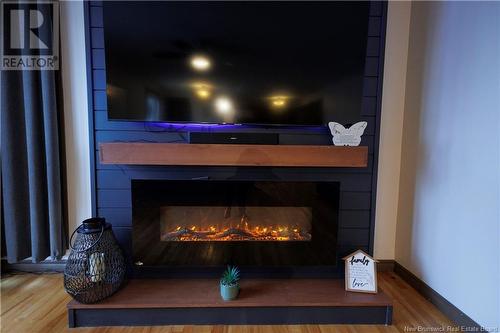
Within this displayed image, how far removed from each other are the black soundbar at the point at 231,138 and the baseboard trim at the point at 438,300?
4.28ft

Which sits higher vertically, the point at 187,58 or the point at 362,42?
the point at 362,42

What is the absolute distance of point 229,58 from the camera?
1494 mm

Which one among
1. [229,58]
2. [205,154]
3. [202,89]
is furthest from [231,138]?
[229,58]

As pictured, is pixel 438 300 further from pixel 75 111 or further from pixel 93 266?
pixel 75 111

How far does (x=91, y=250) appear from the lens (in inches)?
54.1

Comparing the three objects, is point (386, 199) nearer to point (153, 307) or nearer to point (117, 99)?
point (153, 307)

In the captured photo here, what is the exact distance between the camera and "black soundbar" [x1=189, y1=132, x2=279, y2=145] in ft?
4.94

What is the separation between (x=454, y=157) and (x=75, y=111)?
2.34 m

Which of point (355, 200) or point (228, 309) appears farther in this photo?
point (355, 200)

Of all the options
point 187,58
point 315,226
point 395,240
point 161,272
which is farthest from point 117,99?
point 395,240

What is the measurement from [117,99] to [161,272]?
1.12 metres

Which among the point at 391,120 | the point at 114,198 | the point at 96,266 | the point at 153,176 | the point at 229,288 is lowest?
the point at 229,288

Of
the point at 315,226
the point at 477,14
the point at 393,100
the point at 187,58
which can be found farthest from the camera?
the point at 393,100

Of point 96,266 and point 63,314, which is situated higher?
point 96,266
